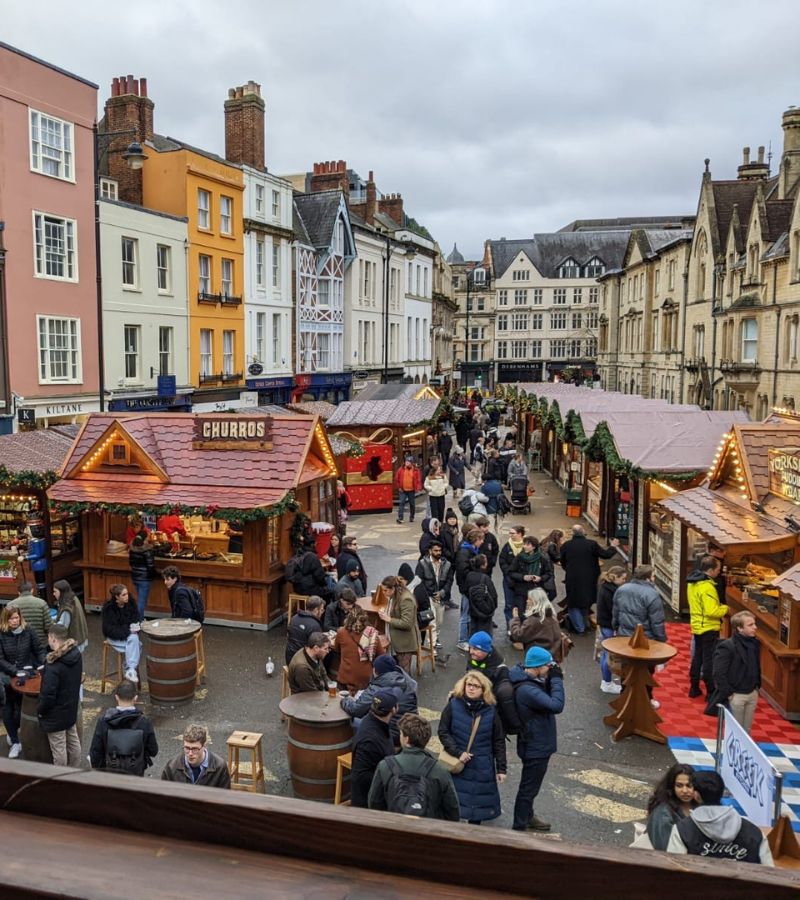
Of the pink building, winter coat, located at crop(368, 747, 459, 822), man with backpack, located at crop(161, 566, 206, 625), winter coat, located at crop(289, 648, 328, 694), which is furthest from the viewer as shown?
the pink building

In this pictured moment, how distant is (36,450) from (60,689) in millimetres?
9391

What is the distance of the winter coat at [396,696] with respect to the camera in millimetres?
7301

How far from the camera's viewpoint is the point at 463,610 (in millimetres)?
12758

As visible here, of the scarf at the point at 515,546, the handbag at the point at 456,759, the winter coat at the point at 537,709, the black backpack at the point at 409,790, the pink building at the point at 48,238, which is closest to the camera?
the black backpack at the point at 409,790

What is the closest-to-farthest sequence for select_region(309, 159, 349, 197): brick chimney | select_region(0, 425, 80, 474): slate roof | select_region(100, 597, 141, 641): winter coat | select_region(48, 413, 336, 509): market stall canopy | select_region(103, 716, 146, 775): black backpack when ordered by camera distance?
select_region(103, 716, 146, 775): black backpack < select_region(100, 597, 141, 641): winter coat < select_region(48, 413, 336, 509): market stall canopy < select_region(0, 425, 80, 474): slate roof < select_region(309, 159, 349, 197): brick chimney

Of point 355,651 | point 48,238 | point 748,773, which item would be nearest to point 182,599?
point 355,651

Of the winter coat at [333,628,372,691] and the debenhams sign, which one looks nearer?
the winter coat at [333,628,372,691]

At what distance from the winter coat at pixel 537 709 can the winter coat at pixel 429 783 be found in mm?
1653

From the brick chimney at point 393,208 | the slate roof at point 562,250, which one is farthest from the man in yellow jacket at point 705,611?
the slate roof at point 562,250

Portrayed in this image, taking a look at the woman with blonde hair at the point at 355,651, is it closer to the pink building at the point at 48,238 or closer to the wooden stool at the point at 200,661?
the wooden stool at the point at 200,661

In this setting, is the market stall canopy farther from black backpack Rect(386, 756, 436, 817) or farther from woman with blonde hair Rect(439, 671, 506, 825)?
black backpack Rect(386, 756, 436, 817)

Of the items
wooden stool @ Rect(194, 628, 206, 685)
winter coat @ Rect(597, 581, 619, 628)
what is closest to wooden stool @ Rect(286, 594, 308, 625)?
wooden stool @ Rect(194, 628, 206, 685)

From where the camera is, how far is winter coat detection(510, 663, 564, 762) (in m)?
7.15

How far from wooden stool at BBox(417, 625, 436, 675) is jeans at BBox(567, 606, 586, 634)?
2694 millimetres
